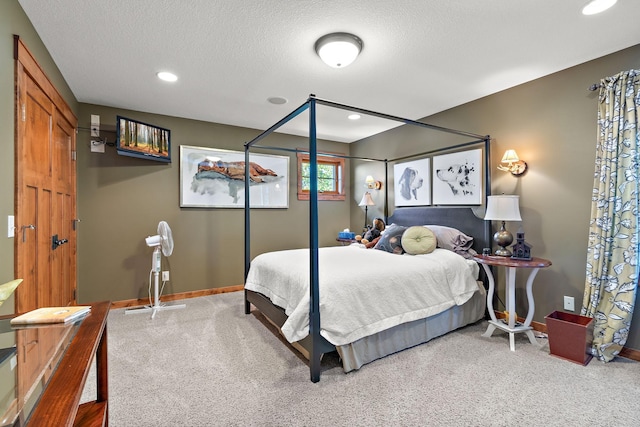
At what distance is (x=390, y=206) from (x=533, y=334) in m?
2.56

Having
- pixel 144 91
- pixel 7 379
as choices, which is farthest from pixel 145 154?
pixel 7 379

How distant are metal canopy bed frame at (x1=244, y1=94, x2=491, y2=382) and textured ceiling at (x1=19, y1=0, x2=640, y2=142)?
0.48 m

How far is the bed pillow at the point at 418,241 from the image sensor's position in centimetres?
322

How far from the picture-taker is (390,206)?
4836 mm

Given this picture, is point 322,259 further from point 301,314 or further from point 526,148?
point 526,148

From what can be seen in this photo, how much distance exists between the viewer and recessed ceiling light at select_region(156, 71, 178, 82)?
9.29ft

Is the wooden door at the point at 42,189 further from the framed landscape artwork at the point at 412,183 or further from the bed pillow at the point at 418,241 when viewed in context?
the framed landscape artwork at the point at 412,183

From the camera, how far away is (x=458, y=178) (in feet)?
12.2

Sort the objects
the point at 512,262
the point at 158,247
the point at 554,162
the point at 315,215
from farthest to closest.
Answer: the point at 158,247, the point at 554,162, the point at 512,262, the point at 315,215

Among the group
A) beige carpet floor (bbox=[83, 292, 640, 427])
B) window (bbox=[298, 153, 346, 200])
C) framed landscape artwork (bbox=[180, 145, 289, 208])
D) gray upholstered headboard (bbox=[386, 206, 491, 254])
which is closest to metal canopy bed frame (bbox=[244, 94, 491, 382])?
gray upholstered headboard (bbox=[386, 206, 491, 254])

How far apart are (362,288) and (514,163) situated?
7.13 feet

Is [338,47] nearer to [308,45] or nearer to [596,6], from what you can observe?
[308,45]

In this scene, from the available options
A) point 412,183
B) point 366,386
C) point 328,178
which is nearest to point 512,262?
point 366,386

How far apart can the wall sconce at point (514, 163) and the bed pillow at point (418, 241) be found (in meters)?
1.05
